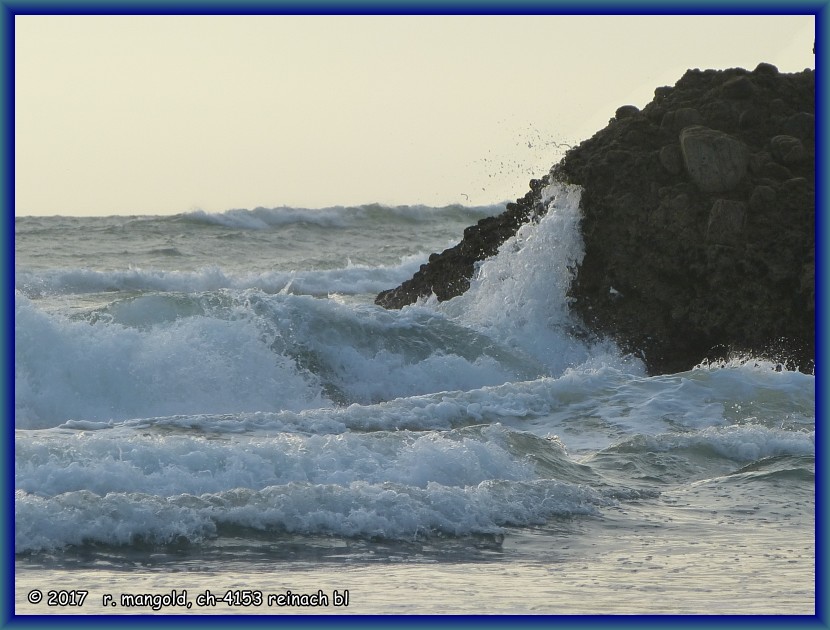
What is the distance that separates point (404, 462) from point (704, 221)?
659 centimetres

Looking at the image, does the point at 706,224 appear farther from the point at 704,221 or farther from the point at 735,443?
the point at 735,443

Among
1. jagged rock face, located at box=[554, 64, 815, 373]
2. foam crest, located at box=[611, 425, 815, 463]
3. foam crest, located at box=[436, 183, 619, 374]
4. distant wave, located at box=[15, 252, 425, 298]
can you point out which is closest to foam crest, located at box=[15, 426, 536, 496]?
foam crest, located at box=[611, 425, 815, 463]

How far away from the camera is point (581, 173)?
47.1 feet

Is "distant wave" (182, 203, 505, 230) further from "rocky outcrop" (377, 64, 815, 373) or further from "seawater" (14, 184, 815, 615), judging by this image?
"rocky outcrop" (377, 64, 815, 373)

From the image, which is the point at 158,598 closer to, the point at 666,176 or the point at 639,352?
the point at 639,352

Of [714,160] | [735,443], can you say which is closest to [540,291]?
[714,160]

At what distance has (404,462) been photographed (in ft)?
25.3

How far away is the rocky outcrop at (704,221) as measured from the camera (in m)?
12.7

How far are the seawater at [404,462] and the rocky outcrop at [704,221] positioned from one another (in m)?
0.35

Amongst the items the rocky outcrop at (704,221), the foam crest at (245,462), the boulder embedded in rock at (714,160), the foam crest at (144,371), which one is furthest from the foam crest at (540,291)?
the foam crest at (245,462)

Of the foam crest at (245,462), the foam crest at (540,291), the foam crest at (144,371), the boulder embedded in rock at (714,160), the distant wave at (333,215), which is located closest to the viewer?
the foam crest at (245,462)

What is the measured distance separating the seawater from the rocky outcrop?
350mm

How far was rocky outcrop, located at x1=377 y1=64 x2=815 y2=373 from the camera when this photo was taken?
41.8 ft

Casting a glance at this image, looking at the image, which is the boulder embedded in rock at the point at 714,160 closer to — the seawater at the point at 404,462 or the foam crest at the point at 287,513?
the seawater at the point at 404,462
